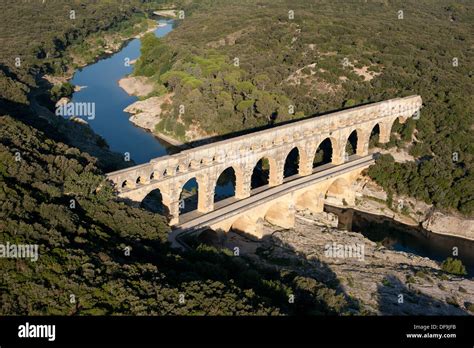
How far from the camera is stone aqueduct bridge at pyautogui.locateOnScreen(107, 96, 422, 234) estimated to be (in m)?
28.4

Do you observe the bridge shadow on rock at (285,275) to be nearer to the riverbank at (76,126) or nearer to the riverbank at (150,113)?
the riverbank at (76,126)

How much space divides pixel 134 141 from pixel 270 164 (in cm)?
2077

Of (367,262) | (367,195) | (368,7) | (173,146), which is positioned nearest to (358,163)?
(367,195)

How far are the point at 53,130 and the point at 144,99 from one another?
81.2 ft

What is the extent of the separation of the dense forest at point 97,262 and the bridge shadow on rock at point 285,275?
0.28 feet

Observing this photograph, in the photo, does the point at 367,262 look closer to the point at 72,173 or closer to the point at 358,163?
the point at 358,163

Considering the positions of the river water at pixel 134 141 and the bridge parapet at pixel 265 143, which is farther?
Result: the river water at pixel 134 141

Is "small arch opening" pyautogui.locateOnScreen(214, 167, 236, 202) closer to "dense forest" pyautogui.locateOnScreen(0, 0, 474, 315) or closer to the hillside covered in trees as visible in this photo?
"dense forest" pyautogui.locateOnScreen(0, 0, 474, 315)

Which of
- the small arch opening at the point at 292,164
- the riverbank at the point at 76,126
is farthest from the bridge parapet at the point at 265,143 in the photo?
the riverbank at the point at 76,126

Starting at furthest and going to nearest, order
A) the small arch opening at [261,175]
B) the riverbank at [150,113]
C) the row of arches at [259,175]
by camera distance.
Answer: the riverbank at [150,113], the small arch opening at [261,175], the row of arches at [259,175]

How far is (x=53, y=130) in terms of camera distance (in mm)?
38094

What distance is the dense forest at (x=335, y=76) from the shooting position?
4319 cm

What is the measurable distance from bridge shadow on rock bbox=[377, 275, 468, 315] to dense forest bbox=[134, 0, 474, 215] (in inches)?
492

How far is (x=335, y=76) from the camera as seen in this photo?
57906 mm
